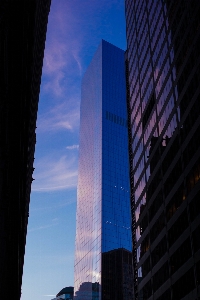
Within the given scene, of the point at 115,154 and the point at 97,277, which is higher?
the point at 115,154

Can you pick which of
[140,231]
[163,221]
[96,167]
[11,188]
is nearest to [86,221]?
[96,167]

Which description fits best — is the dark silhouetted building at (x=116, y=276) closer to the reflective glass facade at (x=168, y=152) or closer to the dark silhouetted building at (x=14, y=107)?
the reflective glass facade at (x=168, y=152)

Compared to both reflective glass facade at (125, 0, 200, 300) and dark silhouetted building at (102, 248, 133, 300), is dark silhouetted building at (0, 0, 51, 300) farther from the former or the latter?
dark silhouetted building at (102, 248, 133, 300)

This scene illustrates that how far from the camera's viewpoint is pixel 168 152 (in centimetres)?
7244

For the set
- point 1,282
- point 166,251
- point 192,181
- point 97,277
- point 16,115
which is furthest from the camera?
point 97,277

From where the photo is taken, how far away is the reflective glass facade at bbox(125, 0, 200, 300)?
5953 centimetres

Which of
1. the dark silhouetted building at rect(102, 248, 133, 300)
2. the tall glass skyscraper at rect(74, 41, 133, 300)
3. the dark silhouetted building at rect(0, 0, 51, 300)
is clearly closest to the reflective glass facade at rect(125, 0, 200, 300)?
the dark silhouetted building at rect(0, 0, 51, 300)

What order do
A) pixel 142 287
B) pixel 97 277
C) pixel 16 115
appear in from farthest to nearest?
pixel 97 277 → pixel 142 287 → pixel 16 115

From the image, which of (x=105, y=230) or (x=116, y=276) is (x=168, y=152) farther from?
(x=116, y=276)

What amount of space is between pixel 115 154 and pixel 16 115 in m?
167

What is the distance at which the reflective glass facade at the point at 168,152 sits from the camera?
195 feet

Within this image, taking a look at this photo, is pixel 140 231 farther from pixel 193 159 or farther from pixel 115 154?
pixel 115 154

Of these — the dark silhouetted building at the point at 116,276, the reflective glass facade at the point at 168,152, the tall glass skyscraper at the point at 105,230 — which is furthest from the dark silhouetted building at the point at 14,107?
the tall glass skyscraper at the point at 105,230

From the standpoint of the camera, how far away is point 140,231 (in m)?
85.4
